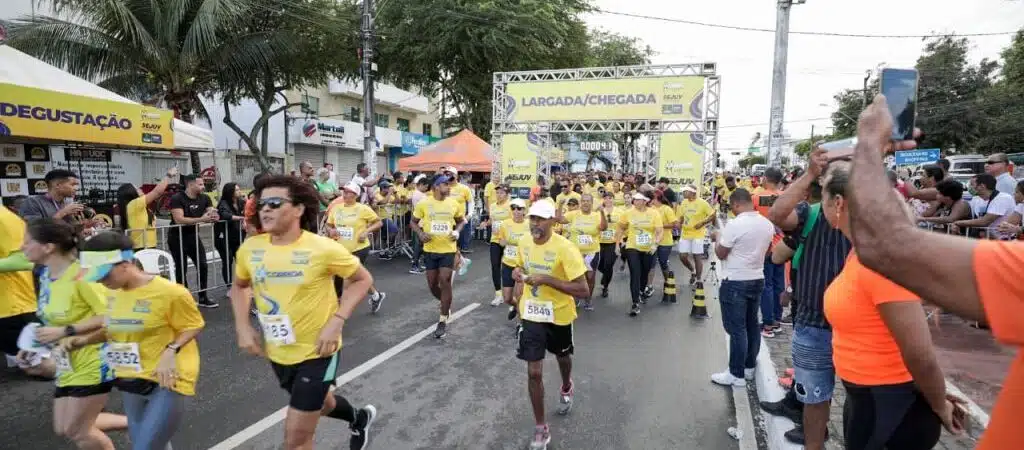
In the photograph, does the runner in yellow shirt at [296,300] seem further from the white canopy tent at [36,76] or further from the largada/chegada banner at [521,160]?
the largada/chegada banner at [521,160]

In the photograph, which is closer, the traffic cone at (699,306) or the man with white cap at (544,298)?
the man with white cap at (544,298)

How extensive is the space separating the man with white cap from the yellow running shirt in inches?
99.0

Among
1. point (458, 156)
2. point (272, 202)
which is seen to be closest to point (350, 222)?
point (272, 202)

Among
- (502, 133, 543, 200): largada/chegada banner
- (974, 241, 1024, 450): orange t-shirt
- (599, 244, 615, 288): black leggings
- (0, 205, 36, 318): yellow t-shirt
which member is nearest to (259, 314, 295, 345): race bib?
(0, 205, 36, 318): yellow t-shirt

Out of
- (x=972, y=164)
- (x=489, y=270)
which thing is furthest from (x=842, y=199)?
(x=972, y=164)

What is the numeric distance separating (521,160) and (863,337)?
13818 mm

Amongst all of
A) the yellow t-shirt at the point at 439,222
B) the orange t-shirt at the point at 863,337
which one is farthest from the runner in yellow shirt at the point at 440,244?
the orange t-shirt at the point at 863,337

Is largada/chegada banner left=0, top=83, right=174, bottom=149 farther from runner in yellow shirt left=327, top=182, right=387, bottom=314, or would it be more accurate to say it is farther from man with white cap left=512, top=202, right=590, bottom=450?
man with white cap left=512, top=202, right=590, bottom=450

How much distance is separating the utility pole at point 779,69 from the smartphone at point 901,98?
1209 cm

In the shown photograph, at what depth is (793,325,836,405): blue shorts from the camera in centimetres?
313

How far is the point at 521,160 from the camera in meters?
15.9

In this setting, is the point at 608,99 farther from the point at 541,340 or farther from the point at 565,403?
the point at 541,340

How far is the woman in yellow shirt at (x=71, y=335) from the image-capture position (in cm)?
287

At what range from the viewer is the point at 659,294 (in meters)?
9.02
